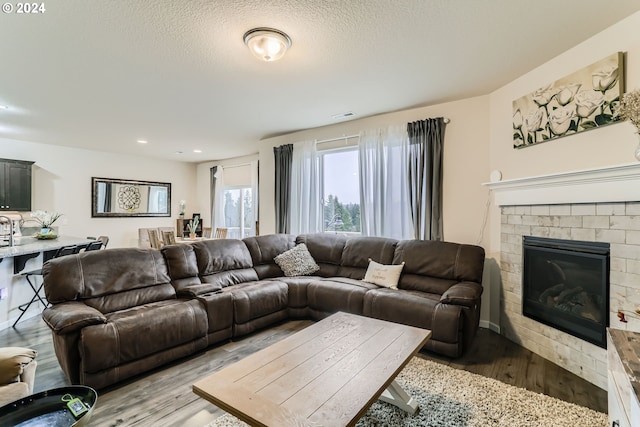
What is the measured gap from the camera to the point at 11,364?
149 centimetres

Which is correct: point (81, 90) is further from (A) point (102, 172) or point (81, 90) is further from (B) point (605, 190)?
(B) point (605, 190)

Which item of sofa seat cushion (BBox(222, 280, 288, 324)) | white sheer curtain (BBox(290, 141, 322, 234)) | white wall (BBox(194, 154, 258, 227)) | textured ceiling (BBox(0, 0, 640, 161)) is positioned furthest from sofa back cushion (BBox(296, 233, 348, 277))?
white wall (BBox(194, 154, 258, 227))

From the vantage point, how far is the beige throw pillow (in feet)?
4.82

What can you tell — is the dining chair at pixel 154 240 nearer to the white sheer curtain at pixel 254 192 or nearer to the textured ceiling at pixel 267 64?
the white sheer curtain at pixel 254 192

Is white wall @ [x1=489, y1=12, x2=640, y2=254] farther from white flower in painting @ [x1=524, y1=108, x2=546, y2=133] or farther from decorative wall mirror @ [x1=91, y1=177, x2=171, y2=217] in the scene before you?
decorative wall mirror @ [x1=91, y1=177, x2=171, y2=217]

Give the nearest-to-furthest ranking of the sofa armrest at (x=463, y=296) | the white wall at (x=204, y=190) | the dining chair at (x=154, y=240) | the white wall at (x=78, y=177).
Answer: the sofa armrest at (x=463, y=296) < the white wall at (x=78, y=177) < the dining chair at (x=154, y=240) < the white wall at (x=204, y=190)

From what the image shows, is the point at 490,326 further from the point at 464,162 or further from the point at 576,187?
the point at 464,162

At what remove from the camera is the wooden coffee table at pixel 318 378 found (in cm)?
132

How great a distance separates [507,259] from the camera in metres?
3.25

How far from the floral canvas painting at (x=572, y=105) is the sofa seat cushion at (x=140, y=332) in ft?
12.1

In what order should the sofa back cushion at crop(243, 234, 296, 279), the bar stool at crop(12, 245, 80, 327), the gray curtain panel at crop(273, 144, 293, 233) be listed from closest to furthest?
the bar stool at crop(12, 245, 80, 327)
the sofa back cushion at crop(243, 234, 296, 279)
the gray curtain panel at crop(273, 144, 293, 233)

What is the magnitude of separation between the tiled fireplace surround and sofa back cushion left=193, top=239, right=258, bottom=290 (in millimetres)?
3067

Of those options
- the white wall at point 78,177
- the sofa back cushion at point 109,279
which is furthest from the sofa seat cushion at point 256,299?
the white wall at point 78,177

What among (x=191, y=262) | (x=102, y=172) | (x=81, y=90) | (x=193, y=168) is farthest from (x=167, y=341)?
(x=193, y=168)
